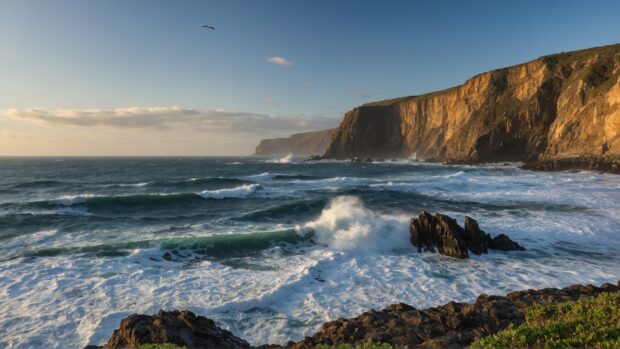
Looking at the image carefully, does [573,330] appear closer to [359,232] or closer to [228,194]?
[359,232]

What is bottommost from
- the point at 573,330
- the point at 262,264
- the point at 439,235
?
the point at 262,264

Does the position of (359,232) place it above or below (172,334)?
below

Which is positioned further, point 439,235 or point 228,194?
point 228,194

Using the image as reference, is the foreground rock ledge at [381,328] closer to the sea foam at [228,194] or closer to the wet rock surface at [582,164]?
the sea foam at [228,194]

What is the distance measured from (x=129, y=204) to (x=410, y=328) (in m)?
32.3

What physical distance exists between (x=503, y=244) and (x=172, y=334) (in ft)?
52.5

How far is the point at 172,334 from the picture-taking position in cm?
808

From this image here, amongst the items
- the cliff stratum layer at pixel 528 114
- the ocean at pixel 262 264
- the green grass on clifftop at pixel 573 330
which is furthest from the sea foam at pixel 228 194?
the cliff stratum layer at pixel 528 114

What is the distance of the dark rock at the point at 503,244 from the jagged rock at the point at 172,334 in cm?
1413

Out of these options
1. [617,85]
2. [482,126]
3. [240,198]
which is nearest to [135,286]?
[240,198]

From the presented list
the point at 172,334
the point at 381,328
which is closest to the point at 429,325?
the point at 381,328

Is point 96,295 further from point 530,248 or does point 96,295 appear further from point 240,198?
point 240,198

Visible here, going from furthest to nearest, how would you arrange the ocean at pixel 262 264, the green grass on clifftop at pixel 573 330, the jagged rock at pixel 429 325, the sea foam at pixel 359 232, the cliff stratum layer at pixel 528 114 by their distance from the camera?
1. the cliff stratum layer at pixel 528 114
2. the sea foam at pixel 359 232
3. the ocean at pixel 262 264
4. the jagged rock at pixel 429 325
5. the green grass on clifftop at pixel 573 330

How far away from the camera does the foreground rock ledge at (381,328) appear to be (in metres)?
8.11
